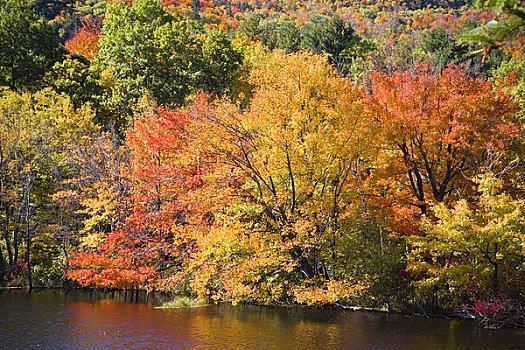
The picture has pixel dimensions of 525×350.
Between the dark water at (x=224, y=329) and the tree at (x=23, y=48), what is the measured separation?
2398 cm

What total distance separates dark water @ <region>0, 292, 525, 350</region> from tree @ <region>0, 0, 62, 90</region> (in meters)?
24.0

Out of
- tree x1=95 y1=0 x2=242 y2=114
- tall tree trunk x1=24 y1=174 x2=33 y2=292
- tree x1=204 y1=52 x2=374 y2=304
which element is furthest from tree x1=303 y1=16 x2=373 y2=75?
tree x1=204 y1=52 x2=374 y2=304

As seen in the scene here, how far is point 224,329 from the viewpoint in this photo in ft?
62.7

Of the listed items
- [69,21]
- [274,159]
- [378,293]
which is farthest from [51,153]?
[69,21]

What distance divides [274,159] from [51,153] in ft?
52.5

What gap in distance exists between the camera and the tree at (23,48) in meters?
43.4

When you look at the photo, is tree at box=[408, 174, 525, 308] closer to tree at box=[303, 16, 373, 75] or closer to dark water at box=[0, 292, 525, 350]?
dark water at box=[0, 292, 525, 350]

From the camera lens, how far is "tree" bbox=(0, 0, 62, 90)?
43.4 meters

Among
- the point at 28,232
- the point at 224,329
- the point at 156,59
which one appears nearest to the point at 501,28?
the point at 224,329

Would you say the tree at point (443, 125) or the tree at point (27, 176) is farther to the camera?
the tree at point (27, 176)

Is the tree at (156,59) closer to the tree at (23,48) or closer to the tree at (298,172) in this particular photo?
the tree at (23,48)

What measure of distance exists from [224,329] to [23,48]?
33.6 meters

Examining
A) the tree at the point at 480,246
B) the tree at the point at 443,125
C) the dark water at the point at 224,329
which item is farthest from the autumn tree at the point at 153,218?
the tree at the point at 480,246

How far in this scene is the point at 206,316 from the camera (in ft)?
72.9
